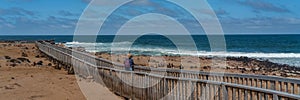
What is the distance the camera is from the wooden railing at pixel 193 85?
7.83 meters

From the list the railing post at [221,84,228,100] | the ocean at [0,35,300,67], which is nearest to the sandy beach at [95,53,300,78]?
the ocean at [0,35,300,67]

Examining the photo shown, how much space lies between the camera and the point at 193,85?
9.11 metres

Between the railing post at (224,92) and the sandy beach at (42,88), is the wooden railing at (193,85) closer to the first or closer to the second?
the railing post at (224,92)

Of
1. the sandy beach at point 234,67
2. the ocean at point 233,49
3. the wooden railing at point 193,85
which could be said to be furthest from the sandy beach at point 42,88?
the ocean at point 233,49

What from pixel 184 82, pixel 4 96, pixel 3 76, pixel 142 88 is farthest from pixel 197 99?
pixel 3 76

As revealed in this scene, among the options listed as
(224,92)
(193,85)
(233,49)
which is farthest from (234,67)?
(233,49)

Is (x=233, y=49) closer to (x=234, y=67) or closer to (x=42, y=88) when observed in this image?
(x=234, y=67)

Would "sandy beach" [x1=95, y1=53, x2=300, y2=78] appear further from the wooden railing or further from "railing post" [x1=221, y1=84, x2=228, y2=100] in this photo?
"railing post" [x1=221, y1=84, x2=228, y2=100]

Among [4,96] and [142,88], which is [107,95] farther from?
[4,96]

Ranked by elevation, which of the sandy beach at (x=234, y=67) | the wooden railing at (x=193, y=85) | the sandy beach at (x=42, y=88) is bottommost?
the sandy beach at (x=234, y=67)

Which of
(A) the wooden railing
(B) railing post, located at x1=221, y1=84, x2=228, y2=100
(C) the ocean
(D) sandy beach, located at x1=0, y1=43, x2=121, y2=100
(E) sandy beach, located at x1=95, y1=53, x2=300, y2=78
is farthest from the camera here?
(C) the ocean

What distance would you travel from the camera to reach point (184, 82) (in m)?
9.43

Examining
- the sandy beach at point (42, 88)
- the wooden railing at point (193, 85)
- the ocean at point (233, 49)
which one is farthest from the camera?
the ocean at point (233, 49)

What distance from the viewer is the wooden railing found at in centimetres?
783
